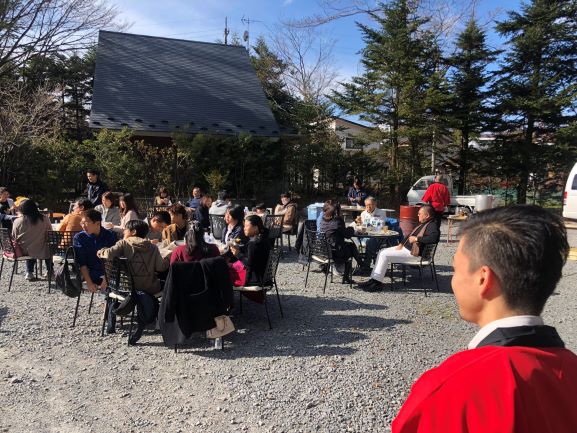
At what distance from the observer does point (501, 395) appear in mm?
872

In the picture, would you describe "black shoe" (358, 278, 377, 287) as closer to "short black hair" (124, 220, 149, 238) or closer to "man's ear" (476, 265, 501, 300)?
"short black hair" (124, 220, 149, 238)

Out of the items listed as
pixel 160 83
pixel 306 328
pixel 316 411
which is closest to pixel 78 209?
pixel 306 328

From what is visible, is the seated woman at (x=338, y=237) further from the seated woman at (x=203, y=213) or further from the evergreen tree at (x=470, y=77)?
the evergreen tree at (x=470, y=77)

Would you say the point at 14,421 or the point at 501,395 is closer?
the point at 501,395

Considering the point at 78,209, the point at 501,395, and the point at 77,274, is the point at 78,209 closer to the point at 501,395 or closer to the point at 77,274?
the point at 77,274

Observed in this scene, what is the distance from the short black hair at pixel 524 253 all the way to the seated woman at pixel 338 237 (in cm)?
551

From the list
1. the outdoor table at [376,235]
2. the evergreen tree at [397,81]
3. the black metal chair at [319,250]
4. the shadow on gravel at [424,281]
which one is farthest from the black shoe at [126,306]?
the evergreen tree at [397,81]

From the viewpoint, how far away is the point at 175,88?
19.0m

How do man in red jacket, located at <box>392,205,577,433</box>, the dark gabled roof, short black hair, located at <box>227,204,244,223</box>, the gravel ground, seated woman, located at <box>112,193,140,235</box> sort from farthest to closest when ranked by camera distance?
the dark gabled roof, seated woman, located at <box>112,193,140,235</box>, short black hair, located at <box>227,204,244,223</box>, the gravel ground, man in red jacket, located at <box>392,205,577,433</box>

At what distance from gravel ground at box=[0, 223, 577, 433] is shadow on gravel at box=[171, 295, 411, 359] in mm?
11

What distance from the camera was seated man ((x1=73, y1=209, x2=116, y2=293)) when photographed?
16.6 feet

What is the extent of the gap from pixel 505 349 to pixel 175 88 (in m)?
19.6

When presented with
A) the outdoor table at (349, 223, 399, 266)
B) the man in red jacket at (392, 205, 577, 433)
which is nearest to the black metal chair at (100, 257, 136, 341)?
the outdoor table at (349, 223, 399, 266)

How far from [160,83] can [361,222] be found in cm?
1399
